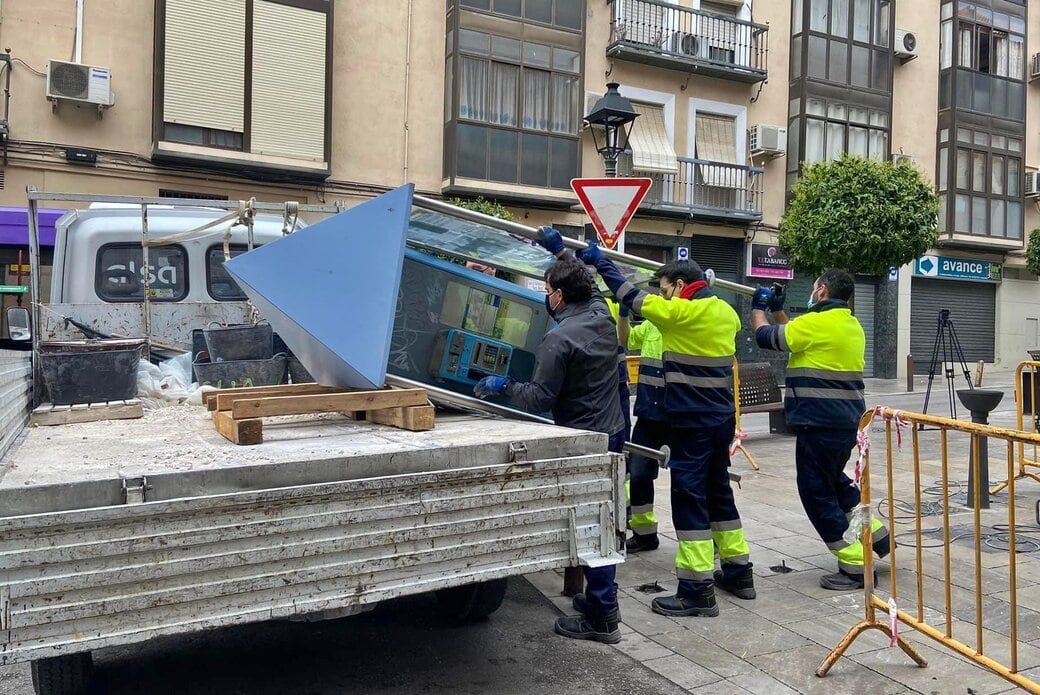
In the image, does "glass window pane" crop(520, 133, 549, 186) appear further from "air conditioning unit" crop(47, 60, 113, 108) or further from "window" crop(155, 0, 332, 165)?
"air conditioning unit" crop(47, 60, 113, 108)

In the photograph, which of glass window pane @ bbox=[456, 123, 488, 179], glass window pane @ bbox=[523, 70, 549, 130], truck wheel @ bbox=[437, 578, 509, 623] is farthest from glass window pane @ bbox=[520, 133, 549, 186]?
truck wheel @ bbox=[437, 578, 509, 623]

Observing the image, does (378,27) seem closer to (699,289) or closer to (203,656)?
(699,289)

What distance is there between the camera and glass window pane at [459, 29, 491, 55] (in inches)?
632

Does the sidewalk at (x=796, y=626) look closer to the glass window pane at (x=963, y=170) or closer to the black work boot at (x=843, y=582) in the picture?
the black work boot at (x=843, y=582)

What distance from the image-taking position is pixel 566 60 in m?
17.0

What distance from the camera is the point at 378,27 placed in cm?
1575

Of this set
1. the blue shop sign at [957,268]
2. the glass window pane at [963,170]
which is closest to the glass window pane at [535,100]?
the blue shop sign at [957,268]

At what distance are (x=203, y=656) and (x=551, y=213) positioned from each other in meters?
14.3

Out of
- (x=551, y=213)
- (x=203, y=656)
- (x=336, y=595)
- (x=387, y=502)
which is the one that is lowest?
(x=203, y=656)

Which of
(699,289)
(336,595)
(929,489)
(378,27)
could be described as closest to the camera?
(336,595)

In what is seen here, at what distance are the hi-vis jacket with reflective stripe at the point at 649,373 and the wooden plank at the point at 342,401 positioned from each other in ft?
6.61

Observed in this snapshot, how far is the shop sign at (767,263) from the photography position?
19.6m

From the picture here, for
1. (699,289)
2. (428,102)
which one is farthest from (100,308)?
(428,102)

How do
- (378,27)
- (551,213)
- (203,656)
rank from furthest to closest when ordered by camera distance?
(551,213) → (378,27) → (203,656)
